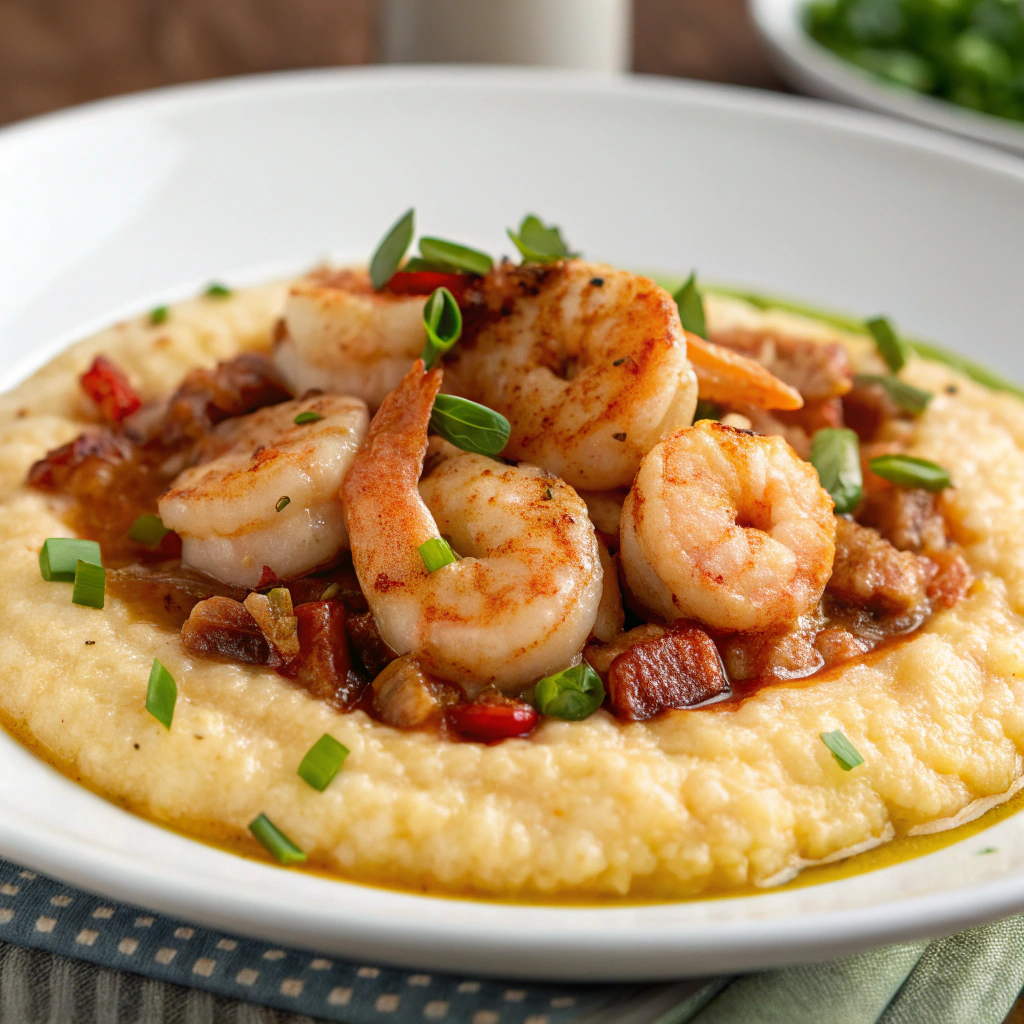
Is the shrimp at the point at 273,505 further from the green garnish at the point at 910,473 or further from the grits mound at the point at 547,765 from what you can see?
the green garnish at the point at 910,473

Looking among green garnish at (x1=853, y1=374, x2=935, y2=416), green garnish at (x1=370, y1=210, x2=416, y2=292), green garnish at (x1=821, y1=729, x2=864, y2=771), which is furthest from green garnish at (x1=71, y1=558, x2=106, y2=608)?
green garnish at (x1=853, y1=374, x2=935, y2=416)

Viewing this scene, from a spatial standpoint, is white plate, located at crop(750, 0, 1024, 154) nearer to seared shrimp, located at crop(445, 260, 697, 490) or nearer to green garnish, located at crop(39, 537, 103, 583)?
seared shrimp, located at crop(445, 260, 697, 490)

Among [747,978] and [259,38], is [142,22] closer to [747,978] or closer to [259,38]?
[259,38]

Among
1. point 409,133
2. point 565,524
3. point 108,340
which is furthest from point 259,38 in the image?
point 565,524

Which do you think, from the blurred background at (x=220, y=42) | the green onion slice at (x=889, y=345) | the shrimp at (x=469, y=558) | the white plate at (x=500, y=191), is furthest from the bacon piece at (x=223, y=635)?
the blurred background at (x=220, y=42)

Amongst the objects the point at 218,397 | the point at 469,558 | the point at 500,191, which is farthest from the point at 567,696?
the point at 500,191
